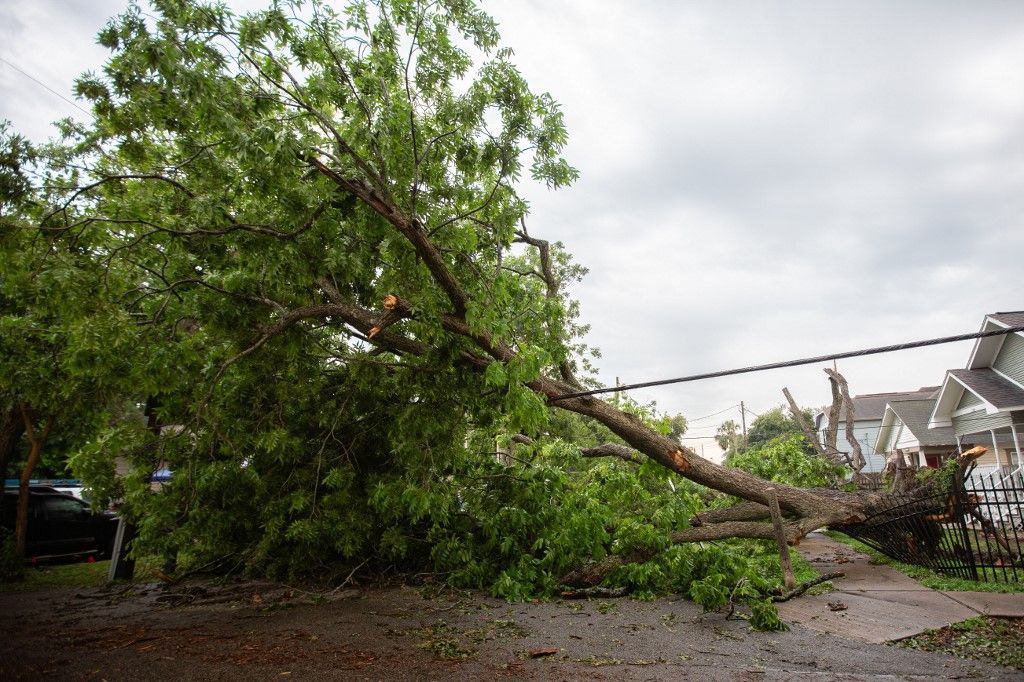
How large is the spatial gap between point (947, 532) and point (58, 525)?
1533cm

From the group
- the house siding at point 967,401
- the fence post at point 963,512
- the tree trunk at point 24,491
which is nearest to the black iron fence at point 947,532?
the fence post at point 963,512

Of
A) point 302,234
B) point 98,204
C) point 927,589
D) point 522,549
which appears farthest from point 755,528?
point 98,204

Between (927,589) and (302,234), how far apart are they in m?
8.14

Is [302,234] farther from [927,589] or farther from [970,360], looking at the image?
[970,360]

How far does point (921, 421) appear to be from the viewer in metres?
24.5

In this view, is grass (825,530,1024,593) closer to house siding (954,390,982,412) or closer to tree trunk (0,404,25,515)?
house siding (954,390,982,412)

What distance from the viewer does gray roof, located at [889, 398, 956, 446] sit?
22.5 m

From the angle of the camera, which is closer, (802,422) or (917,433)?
(802,422)

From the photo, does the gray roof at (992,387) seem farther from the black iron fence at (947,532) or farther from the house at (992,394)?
the black iron fence at (947,532)

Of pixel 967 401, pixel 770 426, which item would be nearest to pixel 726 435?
pixel 770 426

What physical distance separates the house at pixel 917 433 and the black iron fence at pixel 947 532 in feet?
56.0

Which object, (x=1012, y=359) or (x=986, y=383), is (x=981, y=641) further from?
(x=1012, y=359)

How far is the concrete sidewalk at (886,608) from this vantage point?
207 inches

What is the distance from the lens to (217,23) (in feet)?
17.9
